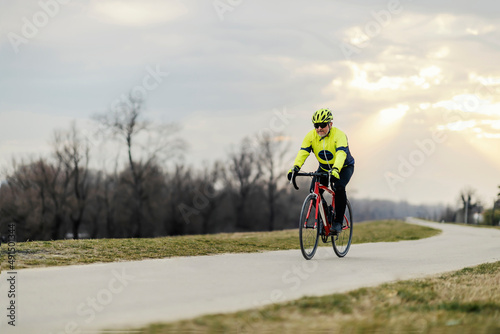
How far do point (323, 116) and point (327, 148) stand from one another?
2.12ft

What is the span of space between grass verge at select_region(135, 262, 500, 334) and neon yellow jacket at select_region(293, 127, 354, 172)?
3112 millimetres

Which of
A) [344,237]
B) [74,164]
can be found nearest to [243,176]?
[74,164]

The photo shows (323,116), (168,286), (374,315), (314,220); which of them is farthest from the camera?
(314,220)

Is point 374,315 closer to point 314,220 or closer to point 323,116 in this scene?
point 314,220

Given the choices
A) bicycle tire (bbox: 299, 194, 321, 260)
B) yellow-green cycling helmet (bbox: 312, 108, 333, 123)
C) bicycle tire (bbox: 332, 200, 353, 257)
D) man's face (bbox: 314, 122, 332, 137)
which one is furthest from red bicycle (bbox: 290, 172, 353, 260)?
yellow-green cycling helmet (bbox: 312, 108, 333, 123)

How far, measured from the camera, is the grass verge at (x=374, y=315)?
4.48m

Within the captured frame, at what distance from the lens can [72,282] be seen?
20.9 feet

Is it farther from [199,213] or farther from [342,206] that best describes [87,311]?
[199,213]

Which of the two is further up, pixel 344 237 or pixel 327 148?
pixel 327 148

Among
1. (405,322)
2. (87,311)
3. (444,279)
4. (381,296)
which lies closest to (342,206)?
(444,279)

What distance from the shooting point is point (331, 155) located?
31.1ft

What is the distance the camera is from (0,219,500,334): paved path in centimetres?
493

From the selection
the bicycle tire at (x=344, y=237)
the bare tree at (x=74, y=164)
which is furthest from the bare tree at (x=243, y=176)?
the bicycle tire at (x=344, y=237)

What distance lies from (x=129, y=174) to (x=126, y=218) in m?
6.40
